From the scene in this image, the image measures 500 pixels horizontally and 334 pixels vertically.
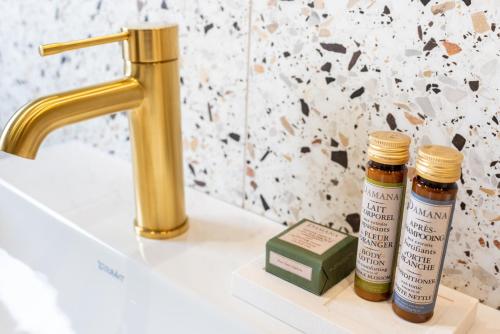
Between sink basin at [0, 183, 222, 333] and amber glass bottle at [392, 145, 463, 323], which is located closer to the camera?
amber glass bottle at [392, 145, 463, 323]

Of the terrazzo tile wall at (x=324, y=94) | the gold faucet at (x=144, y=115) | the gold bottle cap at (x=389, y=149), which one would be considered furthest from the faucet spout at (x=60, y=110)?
the gold bottle cap at (x=389, y=149)

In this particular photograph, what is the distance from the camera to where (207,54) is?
0.65 meters

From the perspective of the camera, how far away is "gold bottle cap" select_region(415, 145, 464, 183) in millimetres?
397

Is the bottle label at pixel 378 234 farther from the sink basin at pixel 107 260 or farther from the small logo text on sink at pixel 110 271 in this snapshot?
the small logo text on sink at pixel 110 271

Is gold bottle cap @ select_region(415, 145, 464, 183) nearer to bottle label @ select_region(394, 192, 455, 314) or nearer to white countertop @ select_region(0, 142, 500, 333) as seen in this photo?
bottle label @ select_region(394, 192, 455, 314)

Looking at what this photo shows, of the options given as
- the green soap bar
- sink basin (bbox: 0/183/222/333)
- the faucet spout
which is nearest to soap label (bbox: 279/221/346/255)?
the green soap bar

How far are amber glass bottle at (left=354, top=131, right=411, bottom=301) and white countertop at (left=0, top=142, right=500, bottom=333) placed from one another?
0.28 feet

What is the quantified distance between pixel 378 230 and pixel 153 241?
0.28 metres

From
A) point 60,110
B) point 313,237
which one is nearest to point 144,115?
point 60,110

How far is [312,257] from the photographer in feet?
1.58

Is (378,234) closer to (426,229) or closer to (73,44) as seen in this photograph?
(426,229)

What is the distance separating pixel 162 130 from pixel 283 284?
0.21m

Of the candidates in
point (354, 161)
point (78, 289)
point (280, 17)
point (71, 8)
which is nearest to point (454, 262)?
point (354, 161)

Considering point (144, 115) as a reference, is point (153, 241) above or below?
A: below
